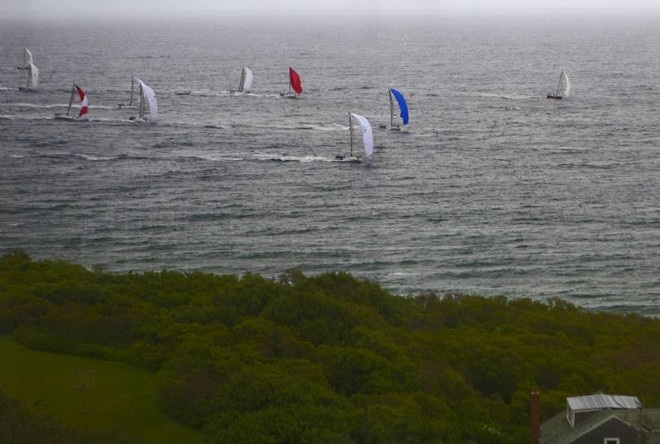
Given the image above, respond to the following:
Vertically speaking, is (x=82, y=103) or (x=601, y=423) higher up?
(x=601, y=423)

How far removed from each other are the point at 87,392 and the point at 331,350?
30.3ft

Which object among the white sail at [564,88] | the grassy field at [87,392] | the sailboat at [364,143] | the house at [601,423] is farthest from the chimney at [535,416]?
the white sail at [564,88]

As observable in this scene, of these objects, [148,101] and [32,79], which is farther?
[32,79]

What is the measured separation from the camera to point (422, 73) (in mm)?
169625

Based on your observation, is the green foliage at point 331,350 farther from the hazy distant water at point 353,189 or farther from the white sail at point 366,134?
the white sail at point 366,134

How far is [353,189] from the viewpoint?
267 feet

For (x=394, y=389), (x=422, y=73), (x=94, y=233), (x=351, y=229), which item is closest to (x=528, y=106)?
(x=422, y=73)

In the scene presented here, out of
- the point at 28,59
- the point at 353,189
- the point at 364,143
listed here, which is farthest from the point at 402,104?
the point at 28,59

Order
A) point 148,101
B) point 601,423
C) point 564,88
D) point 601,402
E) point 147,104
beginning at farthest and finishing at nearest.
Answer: point 564,88 < point 147,104 < point 148,101 < point 601,402 < point 601,423

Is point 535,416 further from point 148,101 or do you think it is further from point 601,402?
point 148,101

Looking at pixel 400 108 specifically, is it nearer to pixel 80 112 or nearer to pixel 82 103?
pixel 82 103

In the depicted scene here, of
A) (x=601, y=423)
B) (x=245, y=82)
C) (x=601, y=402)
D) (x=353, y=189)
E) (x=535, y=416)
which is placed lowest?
(x=353, y=189)

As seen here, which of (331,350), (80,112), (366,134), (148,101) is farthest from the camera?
(80,112)

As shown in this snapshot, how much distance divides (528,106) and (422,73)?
1779 inches
